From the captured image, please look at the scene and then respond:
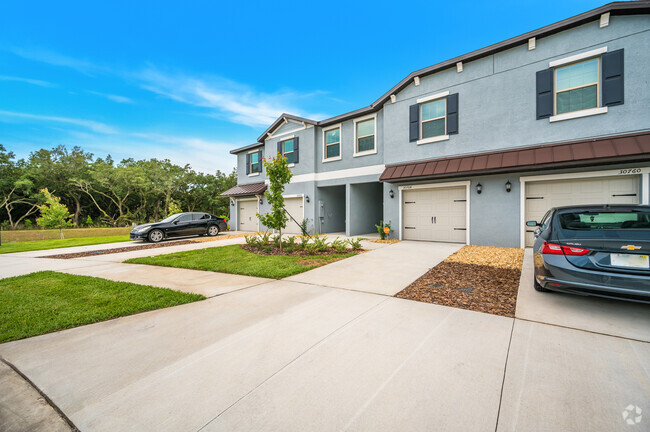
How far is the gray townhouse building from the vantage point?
24.0 feet

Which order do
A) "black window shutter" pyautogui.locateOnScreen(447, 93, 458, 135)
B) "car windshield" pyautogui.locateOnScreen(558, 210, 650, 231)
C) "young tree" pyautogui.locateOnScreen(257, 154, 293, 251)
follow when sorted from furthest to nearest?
"black window shutter" pyautogui.locateOnScreen(447, 93, 458, 135) → "young tree" pyautogui.locateOnScreen(257, 154, 293, 251) → "car windshield" pyautogui.locateOnScreen(558, 210, 650, 231)

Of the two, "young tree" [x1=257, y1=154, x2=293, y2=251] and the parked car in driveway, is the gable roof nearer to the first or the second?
"young tree" [x1=257, y1=154, x2=293, y2=251]

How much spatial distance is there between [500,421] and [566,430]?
368 millimetres

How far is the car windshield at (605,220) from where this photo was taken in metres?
3.65

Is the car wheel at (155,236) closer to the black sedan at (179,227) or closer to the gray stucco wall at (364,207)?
the black sedan at (179,227)

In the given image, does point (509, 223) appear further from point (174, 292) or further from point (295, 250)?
point (174, 292)

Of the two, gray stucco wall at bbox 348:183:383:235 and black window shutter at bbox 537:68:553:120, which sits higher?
black window shutter at bbox 537:68:553:120

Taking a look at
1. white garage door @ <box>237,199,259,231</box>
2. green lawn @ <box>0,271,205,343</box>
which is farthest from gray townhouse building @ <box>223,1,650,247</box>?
green lawn @ <box>0,271,205,343</box>

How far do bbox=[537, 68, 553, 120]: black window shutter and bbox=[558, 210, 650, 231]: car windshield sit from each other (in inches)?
236

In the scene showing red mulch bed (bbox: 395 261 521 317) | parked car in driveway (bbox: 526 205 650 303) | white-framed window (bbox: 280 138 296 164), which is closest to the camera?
parked car in driveway (bbox: 526 205 650 303)

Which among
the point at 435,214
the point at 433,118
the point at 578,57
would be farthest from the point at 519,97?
the point at 435,214

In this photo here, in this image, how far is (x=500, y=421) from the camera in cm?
174

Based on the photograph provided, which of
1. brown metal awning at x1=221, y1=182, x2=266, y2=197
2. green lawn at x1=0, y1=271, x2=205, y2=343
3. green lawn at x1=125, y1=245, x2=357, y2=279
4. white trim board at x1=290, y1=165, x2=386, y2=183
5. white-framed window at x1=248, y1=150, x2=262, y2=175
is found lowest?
green lawn at x1=0, y1=271, x2=205, y2=343

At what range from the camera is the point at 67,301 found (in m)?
4.29
